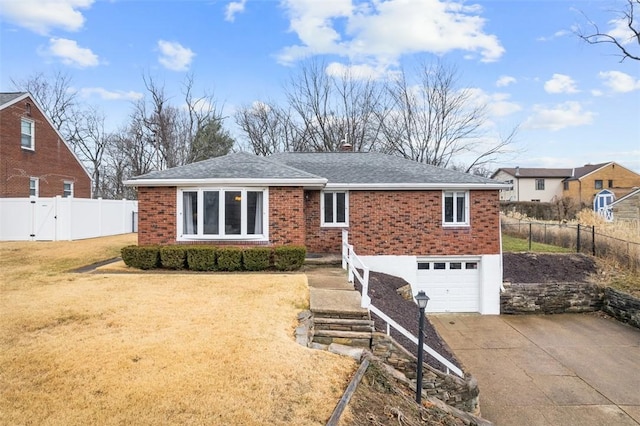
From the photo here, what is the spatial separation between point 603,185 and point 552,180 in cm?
582

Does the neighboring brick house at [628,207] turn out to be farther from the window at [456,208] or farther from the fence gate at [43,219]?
the fence gate at [43,219]

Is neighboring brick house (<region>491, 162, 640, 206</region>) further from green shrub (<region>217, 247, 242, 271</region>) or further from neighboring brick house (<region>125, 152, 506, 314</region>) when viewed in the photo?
green shrub (<region>217, 247, 242, 271</region>)

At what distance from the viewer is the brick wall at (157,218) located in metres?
11.1

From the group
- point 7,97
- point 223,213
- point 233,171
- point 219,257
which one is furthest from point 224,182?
point 7,97

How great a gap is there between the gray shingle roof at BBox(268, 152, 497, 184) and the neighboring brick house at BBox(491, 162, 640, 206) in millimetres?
34785

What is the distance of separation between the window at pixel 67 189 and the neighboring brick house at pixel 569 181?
44.2 metres

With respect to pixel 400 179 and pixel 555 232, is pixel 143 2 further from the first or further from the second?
pixel 555 232

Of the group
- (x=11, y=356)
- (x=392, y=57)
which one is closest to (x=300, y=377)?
(x=11, y=356)

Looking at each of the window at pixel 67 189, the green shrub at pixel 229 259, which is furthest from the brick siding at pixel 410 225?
the window at pixel 67 189

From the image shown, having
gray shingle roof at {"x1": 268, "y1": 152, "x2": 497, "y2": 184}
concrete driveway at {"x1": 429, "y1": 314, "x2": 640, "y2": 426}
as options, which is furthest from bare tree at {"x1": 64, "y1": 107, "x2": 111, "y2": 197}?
concrete driveway at {"x1": 429, "y1": 314, "x2": 640, "y2": 426}

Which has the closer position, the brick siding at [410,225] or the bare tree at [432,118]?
the brick siding at [410,225]

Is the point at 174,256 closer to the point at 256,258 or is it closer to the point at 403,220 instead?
the point at 256,258

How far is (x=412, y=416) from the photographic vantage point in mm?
4578

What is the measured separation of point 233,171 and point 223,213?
1.38 metres
